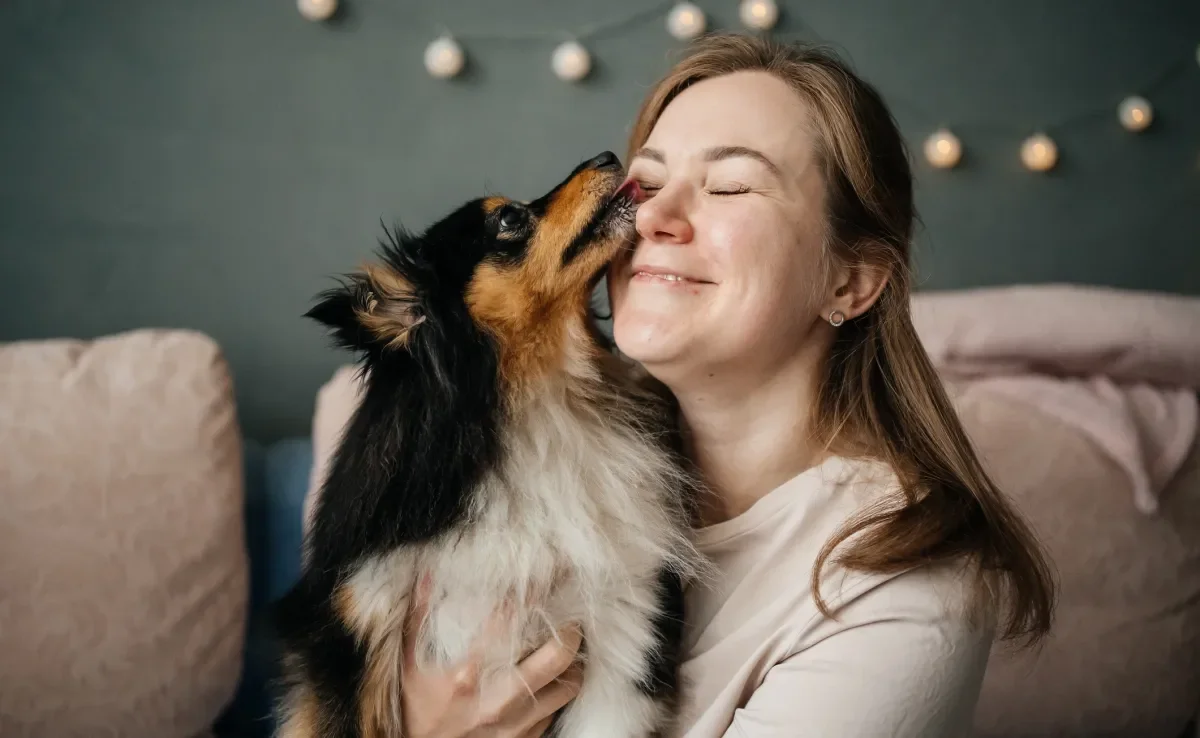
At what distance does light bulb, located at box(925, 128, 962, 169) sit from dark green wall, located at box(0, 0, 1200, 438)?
0.04m

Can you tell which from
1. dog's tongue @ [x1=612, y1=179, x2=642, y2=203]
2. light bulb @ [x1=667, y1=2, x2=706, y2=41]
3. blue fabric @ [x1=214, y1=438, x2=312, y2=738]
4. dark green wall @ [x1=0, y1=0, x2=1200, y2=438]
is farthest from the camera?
light bulb @ [x1=667, y1=2, x2=706, y2=41]

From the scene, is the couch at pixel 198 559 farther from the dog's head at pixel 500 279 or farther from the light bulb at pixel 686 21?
the light bulb at pixel 686 21

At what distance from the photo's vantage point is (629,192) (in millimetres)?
1410

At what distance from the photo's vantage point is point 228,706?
6.63ft

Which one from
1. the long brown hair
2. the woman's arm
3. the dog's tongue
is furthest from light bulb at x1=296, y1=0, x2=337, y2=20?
the woman's arm

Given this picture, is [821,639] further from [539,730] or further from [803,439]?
[539,730]

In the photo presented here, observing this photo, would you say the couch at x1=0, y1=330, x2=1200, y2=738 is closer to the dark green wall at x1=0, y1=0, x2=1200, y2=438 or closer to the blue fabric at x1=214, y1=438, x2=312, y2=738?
the blue fabric at x1=214, y1=438, x2=312, y2=738

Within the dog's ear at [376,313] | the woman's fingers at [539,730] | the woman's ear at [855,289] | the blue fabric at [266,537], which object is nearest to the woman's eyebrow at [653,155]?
the woman's ear at [855,289]

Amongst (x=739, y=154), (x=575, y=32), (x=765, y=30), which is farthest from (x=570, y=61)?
(x=739, y=154)

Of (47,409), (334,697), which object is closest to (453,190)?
(47,409)

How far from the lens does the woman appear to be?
48.7 inches

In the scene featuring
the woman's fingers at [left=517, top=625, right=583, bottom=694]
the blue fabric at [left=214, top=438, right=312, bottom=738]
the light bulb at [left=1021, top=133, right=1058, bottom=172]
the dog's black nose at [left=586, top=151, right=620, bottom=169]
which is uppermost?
the dog's black nose at [left=586, top=151, right=620, bottom=169]

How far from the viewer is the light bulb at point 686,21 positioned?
252 cm

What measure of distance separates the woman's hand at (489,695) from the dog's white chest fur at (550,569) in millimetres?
23
